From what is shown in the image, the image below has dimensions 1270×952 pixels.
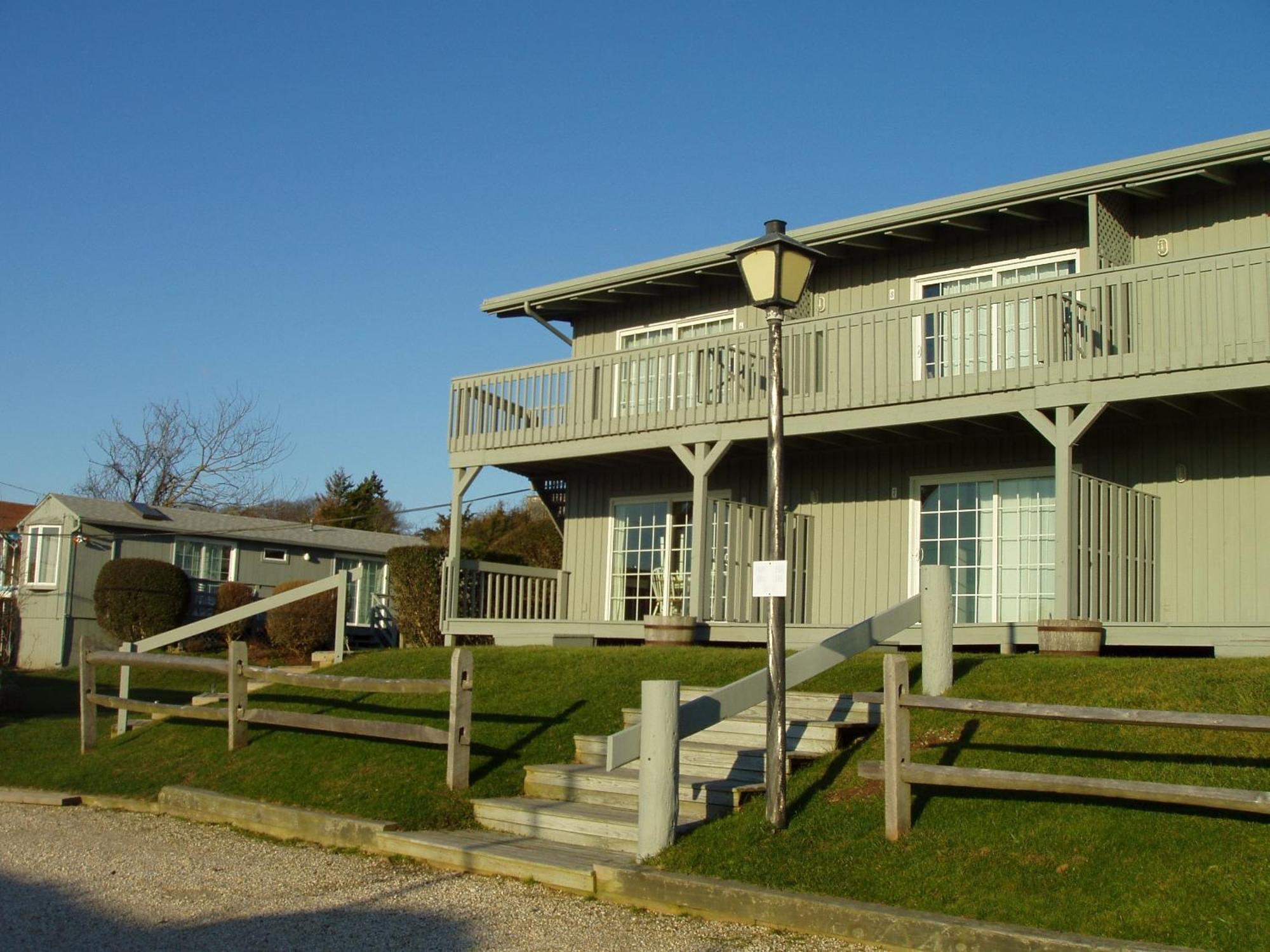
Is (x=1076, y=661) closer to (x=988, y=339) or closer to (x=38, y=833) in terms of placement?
(x=988, y=339)

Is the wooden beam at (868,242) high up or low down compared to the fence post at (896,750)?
up

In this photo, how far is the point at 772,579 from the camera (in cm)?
838

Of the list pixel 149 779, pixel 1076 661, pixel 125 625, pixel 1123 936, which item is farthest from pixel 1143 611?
pixel 125 625

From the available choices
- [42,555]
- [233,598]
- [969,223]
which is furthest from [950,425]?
[42,555]

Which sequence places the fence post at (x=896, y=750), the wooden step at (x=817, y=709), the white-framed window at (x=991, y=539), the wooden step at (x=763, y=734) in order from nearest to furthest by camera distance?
the fence post at (x=896, y=750)
the wooden step at (x=763, y=734)
the wooden step at (x=817, y=709)
the white-framed window at (x=991, y=539)

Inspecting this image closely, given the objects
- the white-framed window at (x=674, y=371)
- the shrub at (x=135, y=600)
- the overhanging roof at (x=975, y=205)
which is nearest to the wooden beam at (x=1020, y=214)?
the overhanging roof at (x=975, y=205)

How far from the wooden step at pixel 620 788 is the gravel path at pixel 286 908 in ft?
4.79

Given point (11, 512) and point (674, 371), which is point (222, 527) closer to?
point (674, 371)

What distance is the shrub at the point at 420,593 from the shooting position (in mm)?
20766

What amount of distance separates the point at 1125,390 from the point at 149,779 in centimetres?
1089

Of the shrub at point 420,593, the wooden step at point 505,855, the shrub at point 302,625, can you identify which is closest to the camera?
the wooden step at point 505,855

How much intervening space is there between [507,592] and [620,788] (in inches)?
415

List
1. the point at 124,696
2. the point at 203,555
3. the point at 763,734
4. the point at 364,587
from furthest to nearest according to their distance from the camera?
1. the point at 364,587
2. the point at 203,555
3. the point at 124,696
4. the point at 763,734

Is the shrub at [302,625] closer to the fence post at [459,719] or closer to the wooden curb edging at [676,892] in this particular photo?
the wooden curb edging at [676,892]
